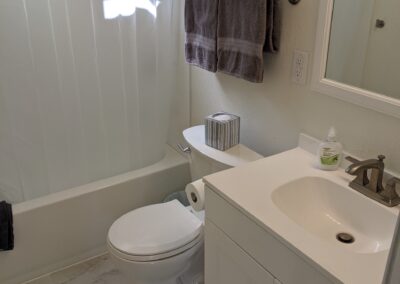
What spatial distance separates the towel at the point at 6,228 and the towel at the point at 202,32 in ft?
Result: 3.77

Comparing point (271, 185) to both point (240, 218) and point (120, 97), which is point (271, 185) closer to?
point (240, 218)

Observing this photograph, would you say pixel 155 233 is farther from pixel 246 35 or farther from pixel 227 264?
pixel 246 35

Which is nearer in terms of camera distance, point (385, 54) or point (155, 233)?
point (385, 54)

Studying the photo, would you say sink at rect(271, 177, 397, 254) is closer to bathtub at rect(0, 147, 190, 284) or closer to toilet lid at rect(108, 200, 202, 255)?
toilet lid at rect(108, 200, 202, 255)

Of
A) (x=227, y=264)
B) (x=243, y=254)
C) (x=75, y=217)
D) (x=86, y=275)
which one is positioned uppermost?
(x=243, y=254)

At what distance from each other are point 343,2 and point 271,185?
0.67 m

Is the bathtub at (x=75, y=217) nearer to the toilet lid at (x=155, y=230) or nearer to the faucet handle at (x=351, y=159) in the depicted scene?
the toilet lid at (x=155, y=230)

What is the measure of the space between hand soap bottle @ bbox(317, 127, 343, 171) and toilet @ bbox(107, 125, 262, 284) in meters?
0.37

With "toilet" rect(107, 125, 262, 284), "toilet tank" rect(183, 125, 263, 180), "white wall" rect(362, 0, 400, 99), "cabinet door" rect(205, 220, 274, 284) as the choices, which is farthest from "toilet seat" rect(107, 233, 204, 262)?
"white wall" rect(362, 0, 400, 99)

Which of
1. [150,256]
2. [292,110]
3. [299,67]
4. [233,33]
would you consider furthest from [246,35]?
[150,256]

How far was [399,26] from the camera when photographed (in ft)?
3.97

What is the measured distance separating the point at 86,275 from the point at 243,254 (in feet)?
3.79

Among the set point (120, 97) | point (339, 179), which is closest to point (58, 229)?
point (120, 97)

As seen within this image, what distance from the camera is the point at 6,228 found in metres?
1.87
